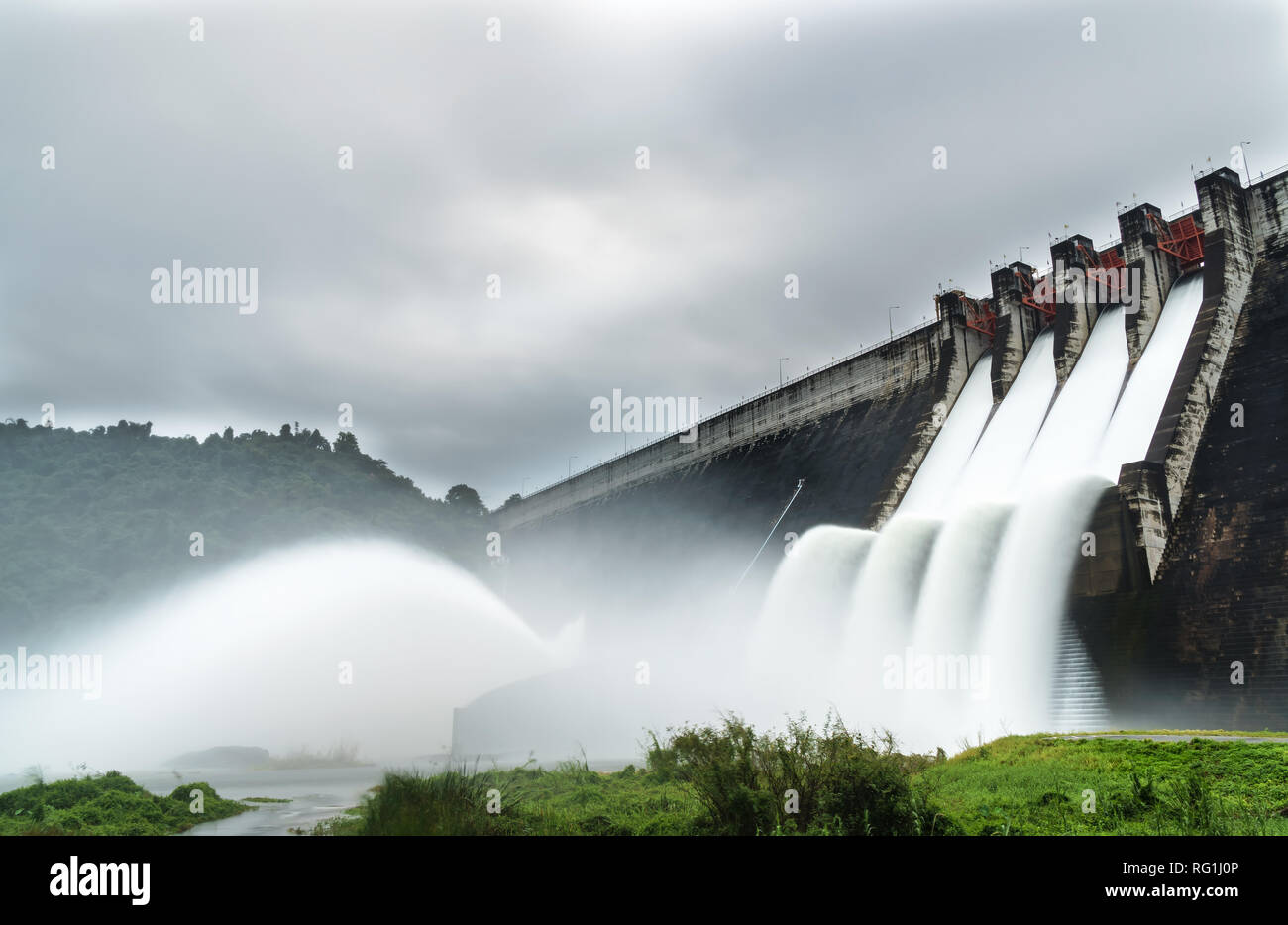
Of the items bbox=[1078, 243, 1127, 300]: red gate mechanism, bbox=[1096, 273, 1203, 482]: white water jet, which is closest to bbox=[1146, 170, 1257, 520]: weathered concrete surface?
bbox=[1096, 273, 1203, 482]: white water jet

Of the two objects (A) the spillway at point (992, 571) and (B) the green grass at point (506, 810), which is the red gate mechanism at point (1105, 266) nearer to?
(A) the spillway at point (992, 571)

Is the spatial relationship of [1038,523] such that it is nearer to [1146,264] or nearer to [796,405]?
[1146,264]

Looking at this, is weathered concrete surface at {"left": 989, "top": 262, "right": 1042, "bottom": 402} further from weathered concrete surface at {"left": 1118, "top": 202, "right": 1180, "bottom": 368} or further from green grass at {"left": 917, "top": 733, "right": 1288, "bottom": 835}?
green grass at {"left": 917, "top": 733, "right": 1288, "bottom": 835}

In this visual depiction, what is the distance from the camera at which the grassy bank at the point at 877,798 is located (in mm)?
11008

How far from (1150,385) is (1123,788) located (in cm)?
2090

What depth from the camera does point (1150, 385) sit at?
29203 mm

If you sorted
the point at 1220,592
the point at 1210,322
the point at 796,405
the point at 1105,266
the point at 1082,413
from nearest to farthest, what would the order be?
the point at 1220,592 < the point at 1210,322 < the point at 1082,413 < the point at 1105,266 < the point at 796,405

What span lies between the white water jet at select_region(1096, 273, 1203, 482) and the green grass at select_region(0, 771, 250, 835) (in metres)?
25.4

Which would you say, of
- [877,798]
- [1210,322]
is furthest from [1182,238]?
[877,798]

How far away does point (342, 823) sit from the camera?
1367 centimetres

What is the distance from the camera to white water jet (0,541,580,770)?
121ft

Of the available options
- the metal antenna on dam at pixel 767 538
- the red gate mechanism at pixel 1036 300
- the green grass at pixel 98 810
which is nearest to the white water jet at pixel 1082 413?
the red gate mechanism at pixel 1036 300
